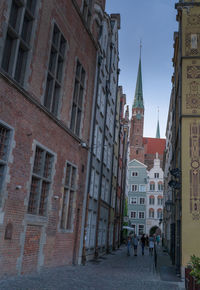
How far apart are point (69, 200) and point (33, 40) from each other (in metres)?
7.32

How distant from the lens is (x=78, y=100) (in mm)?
16078

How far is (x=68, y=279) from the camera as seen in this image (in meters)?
10.3

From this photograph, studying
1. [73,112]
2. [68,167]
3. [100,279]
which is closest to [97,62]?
[73,112]

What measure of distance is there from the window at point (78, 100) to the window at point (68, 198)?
2.08 meters

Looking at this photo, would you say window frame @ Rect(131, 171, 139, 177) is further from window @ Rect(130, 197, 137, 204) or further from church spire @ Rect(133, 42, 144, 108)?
church spire @ Rect(133, 42, 144, 108)

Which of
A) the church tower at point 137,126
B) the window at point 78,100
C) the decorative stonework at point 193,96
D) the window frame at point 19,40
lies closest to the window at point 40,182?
the window frame at point 19,40

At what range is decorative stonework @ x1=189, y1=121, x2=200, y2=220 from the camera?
43.6 feet

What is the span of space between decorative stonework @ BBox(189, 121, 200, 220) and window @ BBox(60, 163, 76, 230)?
5.39 m

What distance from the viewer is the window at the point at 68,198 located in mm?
14086

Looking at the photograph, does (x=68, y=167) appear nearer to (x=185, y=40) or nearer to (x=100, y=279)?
(x=100, y=279)

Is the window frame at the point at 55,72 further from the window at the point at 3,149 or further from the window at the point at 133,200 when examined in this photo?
the window at the point at 133,200

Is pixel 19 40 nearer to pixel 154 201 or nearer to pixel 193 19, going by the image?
pixel 193 19

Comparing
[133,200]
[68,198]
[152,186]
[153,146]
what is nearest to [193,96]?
[68,198]

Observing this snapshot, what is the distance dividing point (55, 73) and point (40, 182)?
180 inches
